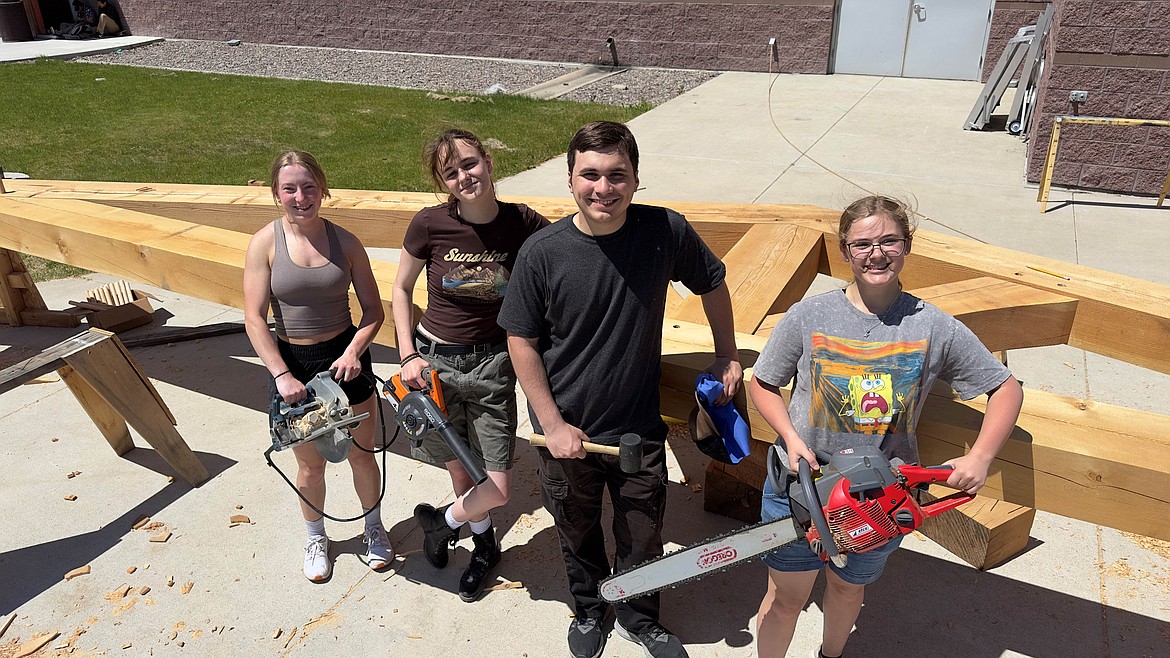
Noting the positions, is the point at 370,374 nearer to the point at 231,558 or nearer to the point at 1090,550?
the point at 231,558

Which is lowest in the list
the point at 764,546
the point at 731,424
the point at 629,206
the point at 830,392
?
the point at 764,546

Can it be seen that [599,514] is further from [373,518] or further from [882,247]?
[882,247]

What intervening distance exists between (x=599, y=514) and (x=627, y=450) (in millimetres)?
481

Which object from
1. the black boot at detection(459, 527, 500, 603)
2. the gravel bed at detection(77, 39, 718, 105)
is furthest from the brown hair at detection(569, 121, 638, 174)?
the gravel bed at detection(77, 39, 718, 105)

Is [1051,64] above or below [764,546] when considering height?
above

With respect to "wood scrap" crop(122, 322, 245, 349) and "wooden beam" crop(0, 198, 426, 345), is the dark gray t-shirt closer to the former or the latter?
"wooden beam" crop(0, 198, 426, 345)

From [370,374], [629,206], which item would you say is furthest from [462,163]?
[370,374]

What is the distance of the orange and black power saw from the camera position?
99.9 inches

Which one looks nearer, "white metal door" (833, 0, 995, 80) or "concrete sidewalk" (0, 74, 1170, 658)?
"concrete sidewalk" (0, 74, 1170, 658)

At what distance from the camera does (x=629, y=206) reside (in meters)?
2.25

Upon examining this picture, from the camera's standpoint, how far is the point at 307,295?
107 inches

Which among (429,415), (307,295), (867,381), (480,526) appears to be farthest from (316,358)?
(867,381)

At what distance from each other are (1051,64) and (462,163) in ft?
24.4

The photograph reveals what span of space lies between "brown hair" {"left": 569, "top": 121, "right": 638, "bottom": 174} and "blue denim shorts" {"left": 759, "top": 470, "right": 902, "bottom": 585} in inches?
40.0
